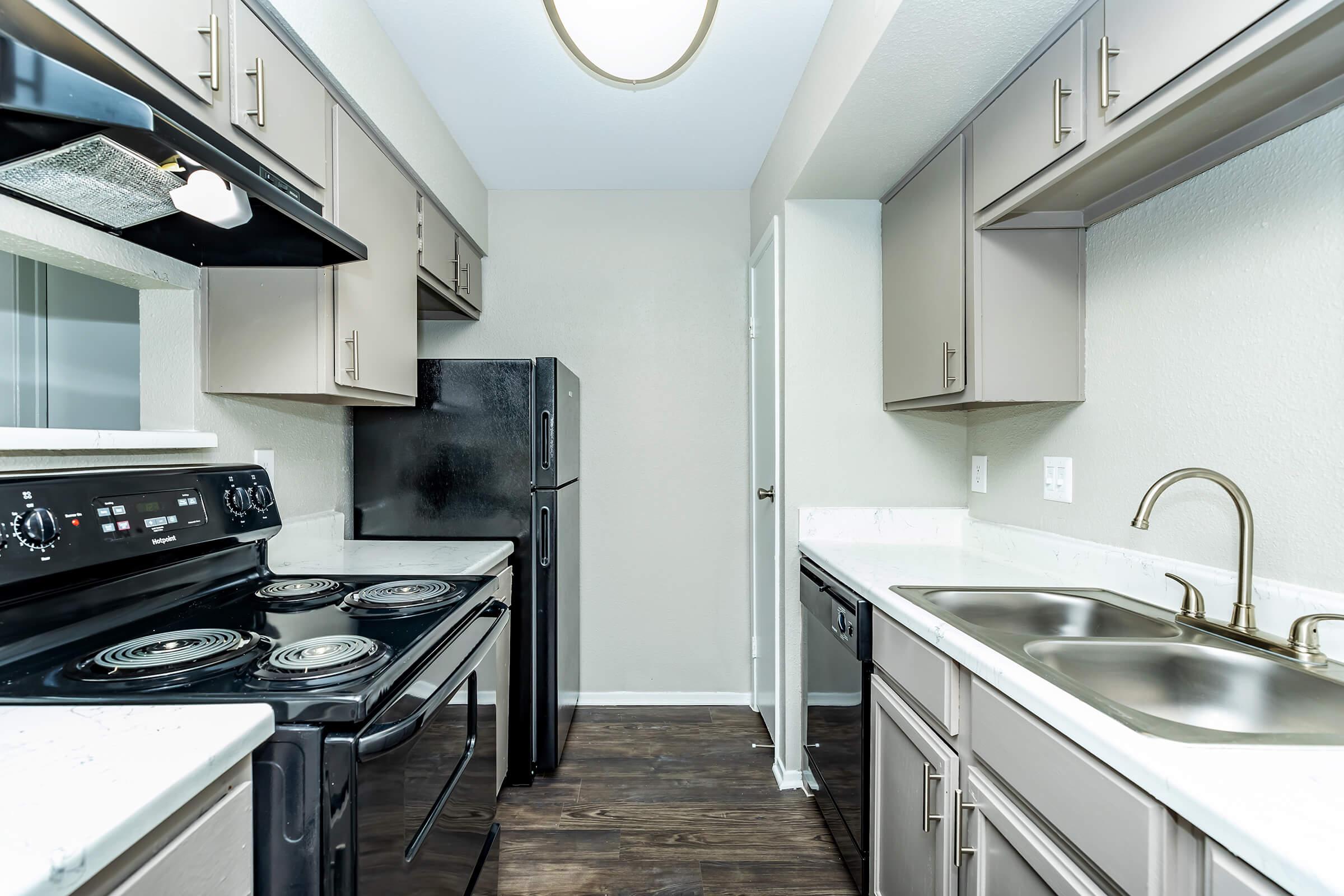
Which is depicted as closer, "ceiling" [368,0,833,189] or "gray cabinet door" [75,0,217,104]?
"gray cabinet door" [75,0,217,104]

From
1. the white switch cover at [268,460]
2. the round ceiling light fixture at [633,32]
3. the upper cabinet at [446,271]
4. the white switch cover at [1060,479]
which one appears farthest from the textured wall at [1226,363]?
the white switch cover at [268,460]

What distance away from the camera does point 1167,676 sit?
1.18 m

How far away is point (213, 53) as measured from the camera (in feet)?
3.97

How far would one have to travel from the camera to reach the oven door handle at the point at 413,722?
909mm

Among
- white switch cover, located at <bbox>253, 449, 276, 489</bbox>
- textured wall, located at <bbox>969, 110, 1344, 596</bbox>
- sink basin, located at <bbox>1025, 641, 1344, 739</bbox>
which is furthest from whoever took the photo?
white switch cover, located at <bbox>253, 449, 276, 489</bbox>

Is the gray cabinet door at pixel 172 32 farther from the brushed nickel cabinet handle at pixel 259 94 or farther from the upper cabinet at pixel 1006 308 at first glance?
the upper cabinet at pixel 1006 308

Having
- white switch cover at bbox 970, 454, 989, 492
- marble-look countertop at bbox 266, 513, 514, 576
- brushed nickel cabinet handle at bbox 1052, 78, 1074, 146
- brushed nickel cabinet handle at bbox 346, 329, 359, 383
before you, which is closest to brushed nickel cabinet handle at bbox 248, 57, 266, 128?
brushed nickel cabinet handle at bbox 346, 329, 359, 383

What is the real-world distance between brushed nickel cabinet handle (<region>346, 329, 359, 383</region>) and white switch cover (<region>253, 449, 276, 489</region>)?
0.37 meters

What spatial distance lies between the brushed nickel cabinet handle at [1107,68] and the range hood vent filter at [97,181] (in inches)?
61.9

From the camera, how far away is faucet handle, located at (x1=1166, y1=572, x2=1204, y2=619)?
127cm

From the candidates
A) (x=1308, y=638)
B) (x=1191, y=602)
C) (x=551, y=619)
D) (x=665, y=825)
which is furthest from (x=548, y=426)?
(x=1308, y=638)

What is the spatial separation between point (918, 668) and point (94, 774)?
1310mm

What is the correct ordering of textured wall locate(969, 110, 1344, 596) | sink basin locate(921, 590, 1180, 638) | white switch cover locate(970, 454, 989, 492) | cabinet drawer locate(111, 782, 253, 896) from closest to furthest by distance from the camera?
cabinet drawer locate(111, 782, 253, 896) → textured wall locate(969, 110, 1344, 596) → sink basin locate(921, 590, 1180, 638) → white switch cover locate(970, 454, 989, 492)

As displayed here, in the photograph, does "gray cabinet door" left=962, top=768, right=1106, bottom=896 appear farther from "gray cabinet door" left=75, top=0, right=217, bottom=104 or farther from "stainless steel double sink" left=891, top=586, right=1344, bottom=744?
"gray cabinet door" left=75, top=0, right=217, bottom=104
